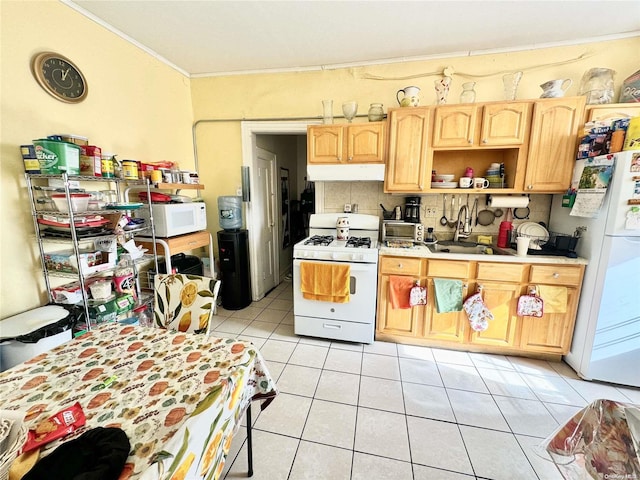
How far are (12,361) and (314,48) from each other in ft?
10.5

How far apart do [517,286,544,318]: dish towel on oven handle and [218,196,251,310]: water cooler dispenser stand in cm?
280

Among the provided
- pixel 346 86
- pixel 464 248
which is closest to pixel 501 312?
pixel 464 248

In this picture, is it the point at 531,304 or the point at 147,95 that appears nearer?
the point at 531,304

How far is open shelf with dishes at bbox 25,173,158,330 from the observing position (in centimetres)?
177

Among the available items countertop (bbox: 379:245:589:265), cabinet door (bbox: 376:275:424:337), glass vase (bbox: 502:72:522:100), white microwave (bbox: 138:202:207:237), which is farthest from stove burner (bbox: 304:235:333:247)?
glass vase (bbox: 502:72:522:100)

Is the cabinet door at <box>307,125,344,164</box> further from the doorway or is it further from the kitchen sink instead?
the kitchen sink

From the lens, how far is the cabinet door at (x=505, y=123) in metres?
2.26

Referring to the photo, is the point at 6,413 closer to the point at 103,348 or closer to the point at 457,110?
the point at 103,348

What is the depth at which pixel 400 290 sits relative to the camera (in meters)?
2.44

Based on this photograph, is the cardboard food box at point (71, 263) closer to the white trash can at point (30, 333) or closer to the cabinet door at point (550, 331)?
the white trash can at point (30, 333)

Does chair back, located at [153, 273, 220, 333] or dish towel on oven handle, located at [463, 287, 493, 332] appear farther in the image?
dish towel on oven handle, located at [463, 287, 493, 332]

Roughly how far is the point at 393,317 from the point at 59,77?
10.6 ft

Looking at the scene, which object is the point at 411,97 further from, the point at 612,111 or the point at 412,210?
the point at 612,111

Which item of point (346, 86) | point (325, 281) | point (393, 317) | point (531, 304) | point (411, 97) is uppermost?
point (346, 86)
